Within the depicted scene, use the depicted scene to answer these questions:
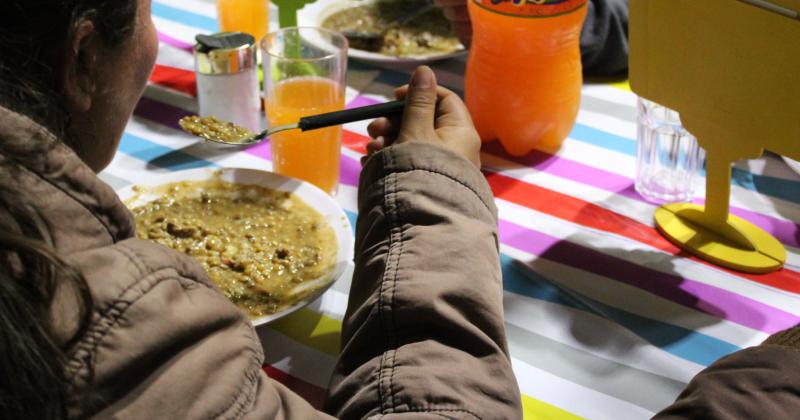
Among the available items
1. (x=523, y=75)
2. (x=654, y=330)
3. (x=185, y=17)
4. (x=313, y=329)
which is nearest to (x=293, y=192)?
(x=313, y=329)

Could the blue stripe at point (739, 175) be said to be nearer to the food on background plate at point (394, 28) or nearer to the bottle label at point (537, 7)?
the bottle label at point (537, 7)

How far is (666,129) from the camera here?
1192 mm

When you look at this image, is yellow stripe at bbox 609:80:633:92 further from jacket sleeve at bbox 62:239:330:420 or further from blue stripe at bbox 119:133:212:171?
jacket sleeve at bbox 62:239:330:420

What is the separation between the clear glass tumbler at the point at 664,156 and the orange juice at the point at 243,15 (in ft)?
2.70

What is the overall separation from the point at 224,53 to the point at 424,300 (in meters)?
0.68

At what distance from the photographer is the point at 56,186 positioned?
0.57 m

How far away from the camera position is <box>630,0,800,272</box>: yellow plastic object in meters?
0.90

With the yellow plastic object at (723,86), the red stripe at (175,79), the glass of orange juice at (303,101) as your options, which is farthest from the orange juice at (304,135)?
the yellow plastic object at (723,86)

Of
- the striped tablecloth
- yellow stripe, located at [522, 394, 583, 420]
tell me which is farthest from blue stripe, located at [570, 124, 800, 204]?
yellow stripe, located at [522, 394, 583, 420]

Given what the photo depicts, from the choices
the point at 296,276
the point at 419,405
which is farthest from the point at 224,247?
the point at 419,405

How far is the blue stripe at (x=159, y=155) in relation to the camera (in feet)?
4.21

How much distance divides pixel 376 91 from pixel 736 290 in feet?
2.46

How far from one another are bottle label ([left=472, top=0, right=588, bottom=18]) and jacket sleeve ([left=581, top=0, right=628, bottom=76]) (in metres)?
0.27

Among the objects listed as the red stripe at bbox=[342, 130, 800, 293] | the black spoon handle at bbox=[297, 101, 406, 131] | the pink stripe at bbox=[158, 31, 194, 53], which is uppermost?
the black spoon handle at bbox=[297, 101, 406, 131]
